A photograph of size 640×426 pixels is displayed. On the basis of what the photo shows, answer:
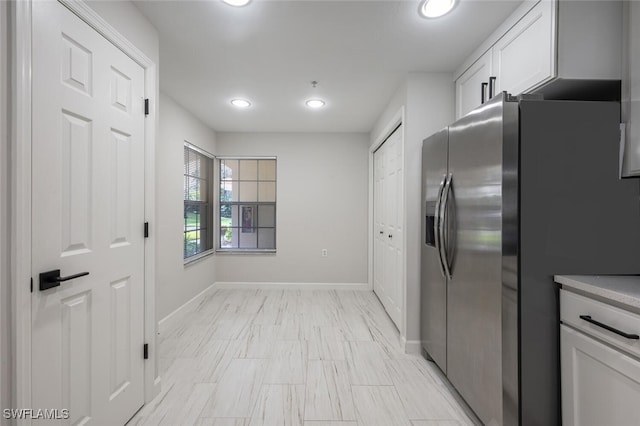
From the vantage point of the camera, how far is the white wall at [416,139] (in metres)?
2.56

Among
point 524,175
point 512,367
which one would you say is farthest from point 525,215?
point 512,367

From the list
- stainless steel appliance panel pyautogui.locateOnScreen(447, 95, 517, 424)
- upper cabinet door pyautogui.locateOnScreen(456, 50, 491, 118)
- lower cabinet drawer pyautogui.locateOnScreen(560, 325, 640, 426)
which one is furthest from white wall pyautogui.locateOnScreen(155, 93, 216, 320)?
lower cabinet drawer pyautogui.locateOnScreen(560, 325, 640, 426)

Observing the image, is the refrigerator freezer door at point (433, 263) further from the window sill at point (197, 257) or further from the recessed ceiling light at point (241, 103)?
the window sill at point (197, 257)

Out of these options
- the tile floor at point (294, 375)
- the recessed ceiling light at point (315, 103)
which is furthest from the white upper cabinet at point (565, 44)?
the tile floor at point (294, 375)

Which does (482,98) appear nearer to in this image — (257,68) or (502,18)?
(502,18)

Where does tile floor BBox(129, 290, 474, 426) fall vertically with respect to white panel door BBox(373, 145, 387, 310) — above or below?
below

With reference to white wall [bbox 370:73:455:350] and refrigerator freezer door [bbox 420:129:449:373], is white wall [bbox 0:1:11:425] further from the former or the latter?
white wall [bbox 370:73:455:350]

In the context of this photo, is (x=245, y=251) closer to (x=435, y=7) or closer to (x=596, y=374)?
(x=435, y=7)

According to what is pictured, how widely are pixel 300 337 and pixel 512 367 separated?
75.7 inches

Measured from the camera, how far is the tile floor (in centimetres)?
179

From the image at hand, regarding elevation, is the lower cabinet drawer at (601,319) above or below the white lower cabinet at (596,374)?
above

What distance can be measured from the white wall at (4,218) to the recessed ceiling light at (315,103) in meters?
2.48

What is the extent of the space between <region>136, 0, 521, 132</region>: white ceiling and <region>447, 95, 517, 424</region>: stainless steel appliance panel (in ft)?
2.35

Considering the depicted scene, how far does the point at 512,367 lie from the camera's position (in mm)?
1408
